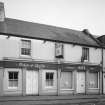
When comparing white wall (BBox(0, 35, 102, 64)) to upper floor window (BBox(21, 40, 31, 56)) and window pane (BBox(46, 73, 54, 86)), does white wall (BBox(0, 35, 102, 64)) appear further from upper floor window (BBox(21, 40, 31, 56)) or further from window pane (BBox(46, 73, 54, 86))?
window pane (BBox(46, 73, 54, 86))

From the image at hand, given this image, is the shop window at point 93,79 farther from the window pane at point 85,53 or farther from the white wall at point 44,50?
the window pane at point 85,53

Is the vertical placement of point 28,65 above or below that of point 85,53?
below

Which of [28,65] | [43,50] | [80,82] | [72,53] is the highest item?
[43,50]

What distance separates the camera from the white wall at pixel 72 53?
1680 cm

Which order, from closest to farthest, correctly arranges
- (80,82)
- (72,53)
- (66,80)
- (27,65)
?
1. (27,65)
2. (66,80)
3. (72,53)
4. (80,82)

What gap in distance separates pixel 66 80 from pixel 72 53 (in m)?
3.05

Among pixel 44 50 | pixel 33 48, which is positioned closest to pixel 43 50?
pixel 44 50

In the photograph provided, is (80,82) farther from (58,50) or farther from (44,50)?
(44,50)

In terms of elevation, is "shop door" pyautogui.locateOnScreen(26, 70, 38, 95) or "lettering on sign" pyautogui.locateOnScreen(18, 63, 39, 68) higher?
"lettering on sign" pyautogui.locateOnScreen(18, 63, 39, 68)

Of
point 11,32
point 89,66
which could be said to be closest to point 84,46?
point 89,66

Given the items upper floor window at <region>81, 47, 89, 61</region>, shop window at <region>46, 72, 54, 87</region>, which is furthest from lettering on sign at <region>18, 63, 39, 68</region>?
upper floor window at <region>81, 47, 89, 61</region>

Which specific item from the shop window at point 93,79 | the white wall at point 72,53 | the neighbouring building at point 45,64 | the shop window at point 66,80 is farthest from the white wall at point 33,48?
the shop window at point 93,79

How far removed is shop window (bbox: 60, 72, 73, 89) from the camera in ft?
53.7

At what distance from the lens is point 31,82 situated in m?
14.8
